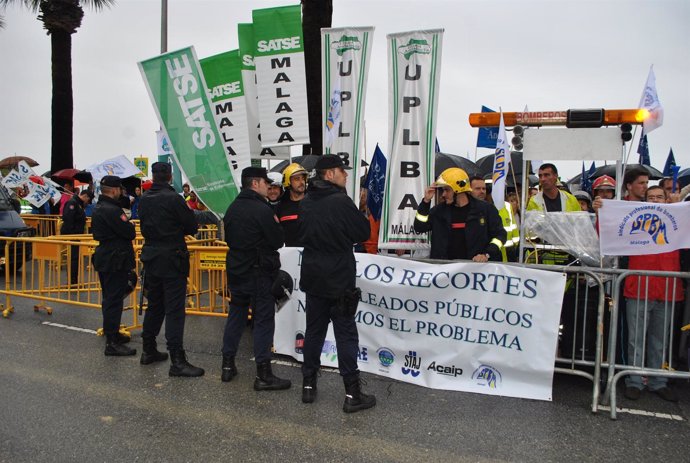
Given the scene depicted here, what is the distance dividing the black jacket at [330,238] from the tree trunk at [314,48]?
7372 millimetres

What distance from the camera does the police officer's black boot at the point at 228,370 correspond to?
18.1 ft

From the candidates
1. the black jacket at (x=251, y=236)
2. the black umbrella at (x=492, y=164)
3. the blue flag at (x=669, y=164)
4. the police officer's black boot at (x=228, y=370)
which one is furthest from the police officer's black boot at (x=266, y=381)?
the black umbrella at (x=492, y=164)

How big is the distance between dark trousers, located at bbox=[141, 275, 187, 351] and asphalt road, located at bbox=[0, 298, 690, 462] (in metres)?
0.40

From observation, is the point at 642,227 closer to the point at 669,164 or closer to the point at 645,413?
the point at 645,413

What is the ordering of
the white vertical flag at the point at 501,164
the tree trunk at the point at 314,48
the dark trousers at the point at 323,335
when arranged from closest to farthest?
1. the dark trousers at the point at 323,335
2. the white vertical flag at the point at 501,164
3. the tree trunk at the point at 314,48

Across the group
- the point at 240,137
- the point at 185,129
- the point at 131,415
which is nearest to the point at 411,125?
the point at 240,137

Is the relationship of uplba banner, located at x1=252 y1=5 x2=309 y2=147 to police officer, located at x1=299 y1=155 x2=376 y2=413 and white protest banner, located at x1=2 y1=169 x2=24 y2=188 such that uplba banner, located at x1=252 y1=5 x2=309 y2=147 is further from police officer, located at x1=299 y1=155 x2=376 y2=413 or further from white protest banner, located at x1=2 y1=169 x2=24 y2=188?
white protest banner, located at x1=2 y1=169 x2=24 y2=188

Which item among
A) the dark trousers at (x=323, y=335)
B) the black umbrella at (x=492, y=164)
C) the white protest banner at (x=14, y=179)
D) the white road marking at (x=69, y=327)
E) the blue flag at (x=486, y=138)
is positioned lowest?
the white road marking at (x=69, y=327)

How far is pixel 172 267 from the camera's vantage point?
18.5ft

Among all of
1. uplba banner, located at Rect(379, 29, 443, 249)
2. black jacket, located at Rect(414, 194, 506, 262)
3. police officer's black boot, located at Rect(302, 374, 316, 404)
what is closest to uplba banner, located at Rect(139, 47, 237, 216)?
uplba banner, located at Rect(379, 29, 443, 249)

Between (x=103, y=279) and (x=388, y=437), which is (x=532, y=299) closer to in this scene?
(x=388, y=437)

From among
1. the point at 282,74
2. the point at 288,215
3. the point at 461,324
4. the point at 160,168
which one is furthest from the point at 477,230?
the point at 282,74

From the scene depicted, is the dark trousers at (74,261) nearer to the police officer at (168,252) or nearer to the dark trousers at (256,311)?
the police officer at (168,252)

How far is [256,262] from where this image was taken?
17.6ft
